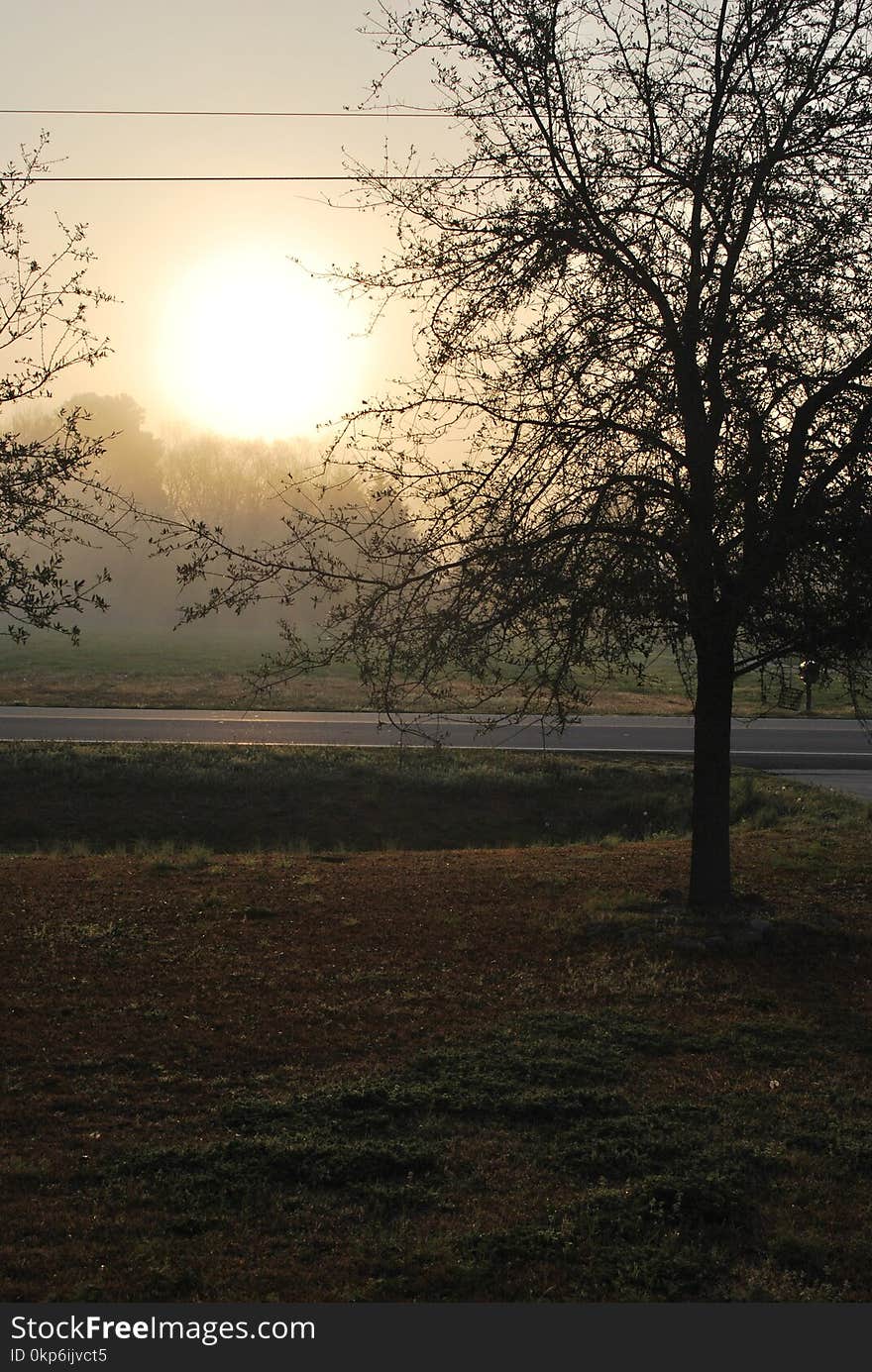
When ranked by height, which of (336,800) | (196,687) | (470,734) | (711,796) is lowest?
(336,800)

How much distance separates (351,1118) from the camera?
17.3 ft

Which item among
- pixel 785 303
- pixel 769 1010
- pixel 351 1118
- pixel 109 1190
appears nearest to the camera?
pixel 109 1190

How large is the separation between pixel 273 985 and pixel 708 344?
488 centimetres

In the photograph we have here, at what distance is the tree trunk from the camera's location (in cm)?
903

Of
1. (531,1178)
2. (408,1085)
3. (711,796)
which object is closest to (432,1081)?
(408,1085)

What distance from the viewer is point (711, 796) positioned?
29.9 feet

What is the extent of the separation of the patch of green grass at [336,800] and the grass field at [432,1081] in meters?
3.24

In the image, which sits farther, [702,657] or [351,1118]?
[702,657]

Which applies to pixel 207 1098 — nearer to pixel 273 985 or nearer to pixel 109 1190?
pixel 109 1190

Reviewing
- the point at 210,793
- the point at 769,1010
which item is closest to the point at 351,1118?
the point at 769,1010

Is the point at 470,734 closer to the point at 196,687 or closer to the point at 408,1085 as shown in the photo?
the point at 196,687

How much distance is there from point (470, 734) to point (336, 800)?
6.56 m

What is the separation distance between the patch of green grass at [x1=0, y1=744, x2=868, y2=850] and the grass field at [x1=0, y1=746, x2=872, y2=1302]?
3238 millimetres

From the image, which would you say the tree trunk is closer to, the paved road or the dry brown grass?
the dry brown grass
